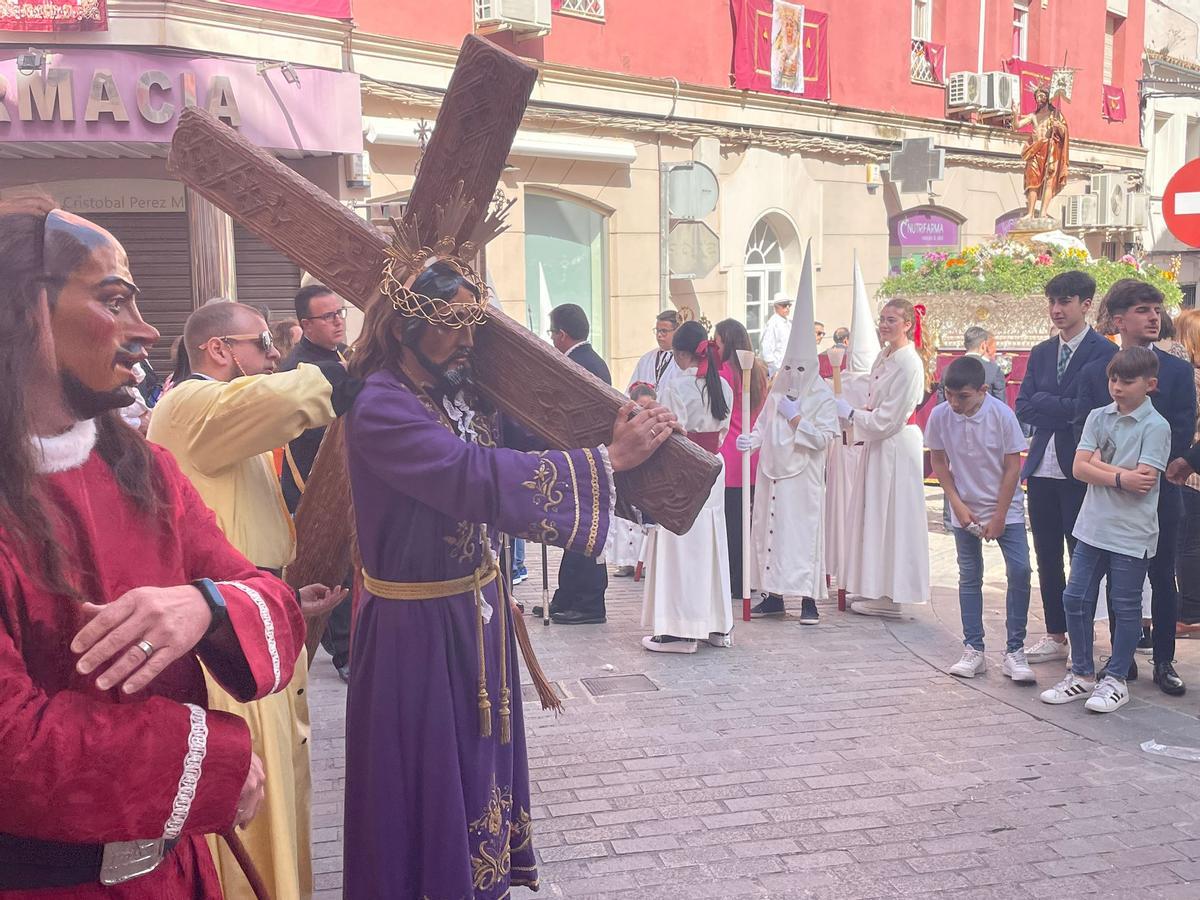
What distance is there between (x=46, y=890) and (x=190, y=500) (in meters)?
0.66

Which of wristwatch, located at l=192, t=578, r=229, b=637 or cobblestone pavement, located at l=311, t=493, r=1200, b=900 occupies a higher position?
wristwatch, located at l=192, t=578, r=229, b=637

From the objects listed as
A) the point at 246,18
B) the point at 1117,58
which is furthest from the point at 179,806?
the point at 1117,58

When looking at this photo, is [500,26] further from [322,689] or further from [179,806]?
[179,806]

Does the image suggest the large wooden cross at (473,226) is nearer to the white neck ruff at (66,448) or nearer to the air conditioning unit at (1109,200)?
the white neck ruff at (66,448)

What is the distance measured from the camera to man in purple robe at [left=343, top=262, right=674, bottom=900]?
275 centimetres

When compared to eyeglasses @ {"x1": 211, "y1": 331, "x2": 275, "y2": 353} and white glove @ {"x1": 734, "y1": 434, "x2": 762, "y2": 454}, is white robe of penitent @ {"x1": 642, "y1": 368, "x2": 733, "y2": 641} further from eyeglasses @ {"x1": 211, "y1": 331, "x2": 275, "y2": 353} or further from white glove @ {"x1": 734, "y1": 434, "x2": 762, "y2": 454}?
eyeglasses @ {"x1": 211, "y1": 331, "x2": 275, "y2": 353}

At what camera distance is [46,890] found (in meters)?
1.69

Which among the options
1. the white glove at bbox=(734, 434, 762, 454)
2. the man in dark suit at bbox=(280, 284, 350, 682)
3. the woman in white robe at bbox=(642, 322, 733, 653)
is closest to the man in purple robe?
the man in dark suit at bbox=(280, 284, 350, 682)

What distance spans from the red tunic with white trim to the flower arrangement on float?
12.9m

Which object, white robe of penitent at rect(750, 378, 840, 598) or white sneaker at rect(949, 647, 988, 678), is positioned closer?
white sneaker at rect(949, 647, 988, 678)

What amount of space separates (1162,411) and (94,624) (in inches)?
215

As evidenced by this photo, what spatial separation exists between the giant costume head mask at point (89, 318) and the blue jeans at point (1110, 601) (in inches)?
193

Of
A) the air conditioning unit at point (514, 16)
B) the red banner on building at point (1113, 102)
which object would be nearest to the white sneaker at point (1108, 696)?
the air conditioning unit at point (514, 16)

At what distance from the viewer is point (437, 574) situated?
9.72 ft
